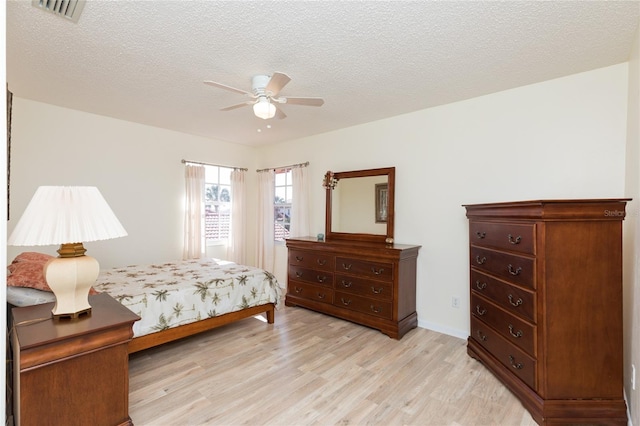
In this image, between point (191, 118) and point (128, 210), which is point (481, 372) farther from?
point (128, 210)

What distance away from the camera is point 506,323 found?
231 centimetres

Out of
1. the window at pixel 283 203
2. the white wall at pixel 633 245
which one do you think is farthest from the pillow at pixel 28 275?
the white wall at pixel 633 245

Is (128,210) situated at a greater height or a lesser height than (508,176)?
lesser

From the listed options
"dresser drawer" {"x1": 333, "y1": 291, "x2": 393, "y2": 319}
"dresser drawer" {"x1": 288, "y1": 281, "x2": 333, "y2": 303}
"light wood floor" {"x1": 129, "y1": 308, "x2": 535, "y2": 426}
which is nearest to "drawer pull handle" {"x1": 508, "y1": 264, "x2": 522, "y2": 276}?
"light wood floor" {"x1": 129, "y1": 308, "x2": 535, "y2": 426}

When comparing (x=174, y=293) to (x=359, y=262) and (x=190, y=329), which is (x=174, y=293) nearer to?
(x=190, y=329)

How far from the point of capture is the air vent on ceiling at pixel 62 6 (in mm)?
1772

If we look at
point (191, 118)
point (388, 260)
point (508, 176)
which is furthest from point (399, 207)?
point (191, 118)

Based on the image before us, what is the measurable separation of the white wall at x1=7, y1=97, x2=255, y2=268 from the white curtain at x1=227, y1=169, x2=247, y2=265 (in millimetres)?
427

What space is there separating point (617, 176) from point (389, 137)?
2144mm

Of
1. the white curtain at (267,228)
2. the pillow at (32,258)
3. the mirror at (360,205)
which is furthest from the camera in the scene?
the white curtain at (267,228)

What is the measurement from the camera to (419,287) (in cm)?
357

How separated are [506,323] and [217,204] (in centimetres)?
428

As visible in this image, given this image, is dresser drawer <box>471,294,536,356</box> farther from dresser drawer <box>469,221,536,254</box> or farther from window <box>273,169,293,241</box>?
window <box>273,169,293,241</box>

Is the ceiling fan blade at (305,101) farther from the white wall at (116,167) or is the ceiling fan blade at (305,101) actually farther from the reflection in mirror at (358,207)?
the white wall at (116,167)
